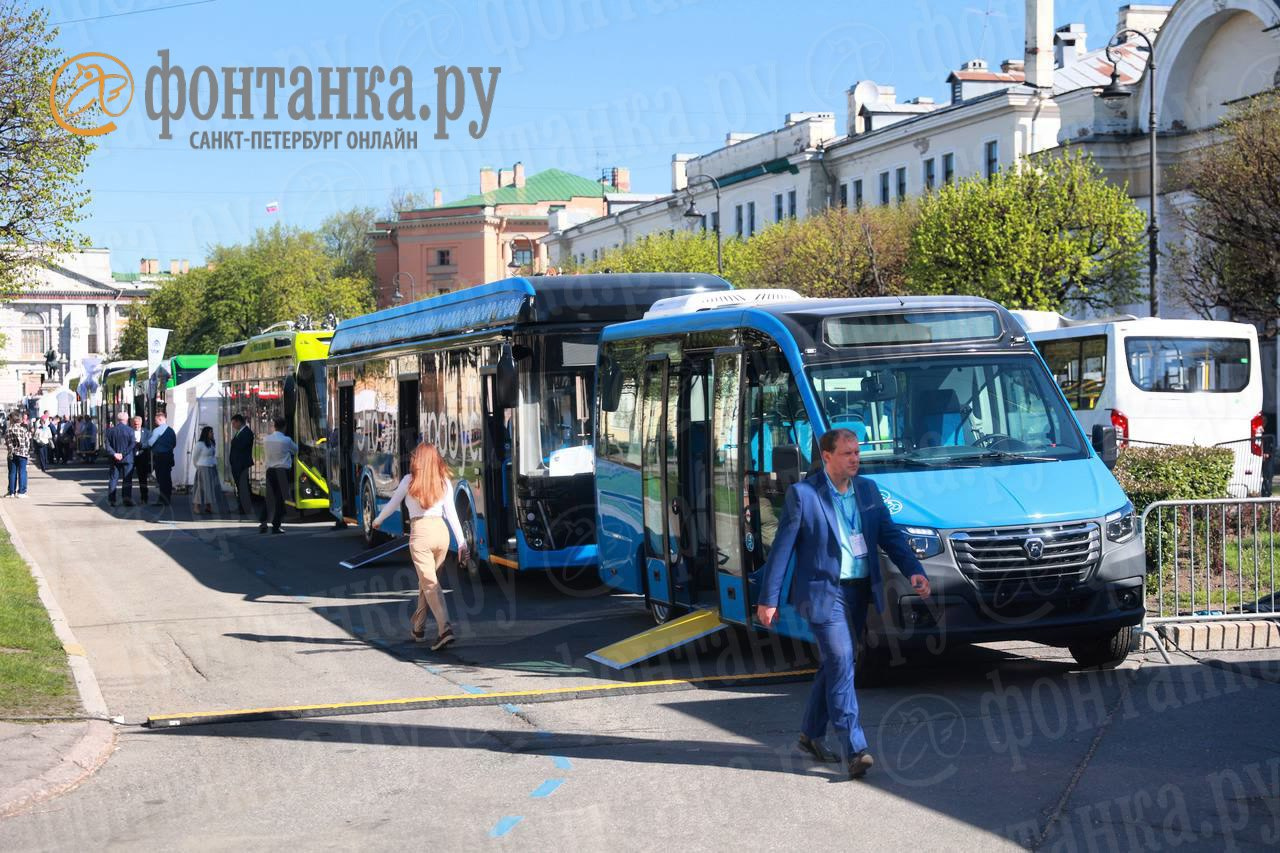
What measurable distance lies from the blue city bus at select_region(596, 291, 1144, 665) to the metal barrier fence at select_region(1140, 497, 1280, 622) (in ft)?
4.46

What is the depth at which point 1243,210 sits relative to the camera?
34.3 metres

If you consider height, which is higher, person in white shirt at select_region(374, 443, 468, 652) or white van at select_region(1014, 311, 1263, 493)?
white van at select_region(1014, 311, 1263, 493)

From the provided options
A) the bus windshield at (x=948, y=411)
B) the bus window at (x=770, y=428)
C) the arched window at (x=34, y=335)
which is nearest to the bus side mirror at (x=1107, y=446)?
the bus windshield at (x=948, y=411)

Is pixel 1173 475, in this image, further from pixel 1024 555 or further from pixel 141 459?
pixel 141 459

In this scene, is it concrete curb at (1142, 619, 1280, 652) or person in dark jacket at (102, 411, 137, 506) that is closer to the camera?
concrete curb at (1142, 619, 1280, 652)

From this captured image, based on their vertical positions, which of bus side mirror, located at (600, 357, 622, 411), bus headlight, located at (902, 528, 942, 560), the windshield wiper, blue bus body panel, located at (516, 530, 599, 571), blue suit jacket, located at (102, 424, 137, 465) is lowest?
blue bus body panel, located at (516, 530, 599, 571)

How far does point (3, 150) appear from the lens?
74.8ft

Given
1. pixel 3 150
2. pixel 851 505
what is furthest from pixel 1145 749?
pixel 3 150

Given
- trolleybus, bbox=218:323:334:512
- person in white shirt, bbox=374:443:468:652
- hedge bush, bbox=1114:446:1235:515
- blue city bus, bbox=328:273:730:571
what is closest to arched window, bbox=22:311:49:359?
trolleybus, bbox=218:323:334:512

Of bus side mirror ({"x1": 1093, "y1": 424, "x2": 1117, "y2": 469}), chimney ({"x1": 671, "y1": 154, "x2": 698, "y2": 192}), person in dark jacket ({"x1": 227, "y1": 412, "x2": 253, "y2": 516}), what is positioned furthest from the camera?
chimney ({"x1": 671, "y1": 154, "x2": 698, "y2": 192})

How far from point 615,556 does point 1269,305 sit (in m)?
26.9

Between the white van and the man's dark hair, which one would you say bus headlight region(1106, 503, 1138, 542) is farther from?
the white van

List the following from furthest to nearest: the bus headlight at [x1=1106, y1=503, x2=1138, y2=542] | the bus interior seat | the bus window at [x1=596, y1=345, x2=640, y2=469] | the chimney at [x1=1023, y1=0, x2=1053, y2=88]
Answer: the chimney at [x1=1023, y1=0, x2=1053, y2=88]
the bus window at [x1=596, y1=345, x2=640, y2=469]
the bus interior seat
the bus headlight at [x1=1106, y1=503, x2=1138, y2=542]

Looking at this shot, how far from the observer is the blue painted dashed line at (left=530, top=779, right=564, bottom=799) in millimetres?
7582
